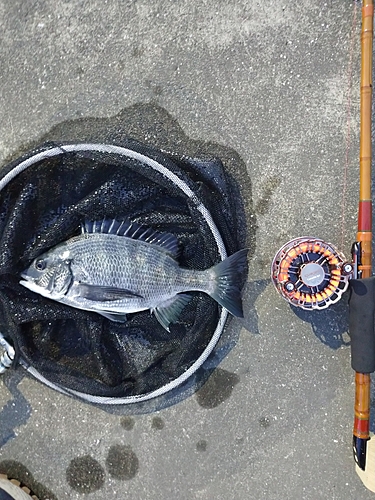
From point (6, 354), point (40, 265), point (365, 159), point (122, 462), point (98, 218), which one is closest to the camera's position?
point (365, 159)

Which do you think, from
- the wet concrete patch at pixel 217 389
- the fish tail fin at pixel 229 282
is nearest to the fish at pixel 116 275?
the fish tail fin at pixel 229 282

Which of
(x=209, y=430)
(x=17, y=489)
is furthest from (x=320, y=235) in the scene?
(x=17, y=489)

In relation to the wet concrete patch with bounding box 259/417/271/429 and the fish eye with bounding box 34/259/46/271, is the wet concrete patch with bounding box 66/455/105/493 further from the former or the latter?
the fish eye with bounding box 34/259/46/271

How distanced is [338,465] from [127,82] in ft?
8.98

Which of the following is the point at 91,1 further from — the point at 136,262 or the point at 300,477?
the point at 300,477

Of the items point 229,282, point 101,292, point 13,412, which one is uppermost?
point 101,292

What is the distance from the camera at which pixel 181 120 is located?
9.04 ft

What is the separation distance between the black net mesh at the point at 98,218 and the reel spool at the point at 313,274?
1.28 feet

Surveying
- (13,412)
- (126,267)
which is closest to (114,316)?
(126,267)

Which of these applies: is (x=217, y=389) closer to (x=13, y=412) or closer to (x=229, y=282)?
(x=229, y=282)

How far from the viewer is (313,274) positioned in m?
2.40

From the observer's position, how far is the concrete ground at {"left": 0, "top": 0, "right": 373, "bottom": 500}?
2.69m

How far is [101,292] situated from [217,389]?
99 centimetres

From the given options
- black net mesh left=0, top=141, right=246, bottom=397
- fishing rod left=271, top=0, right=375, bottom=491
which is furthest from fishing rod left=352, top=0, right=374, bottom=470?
black net mesh left=0, top=141, right=246, bottom=397
